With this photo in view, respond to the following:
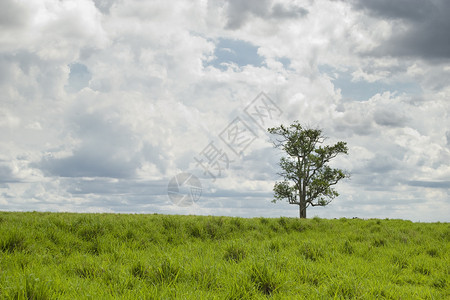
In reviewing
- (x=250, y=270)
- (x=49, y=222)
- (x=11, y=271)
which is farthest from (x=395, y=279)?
(x=49, y=222)

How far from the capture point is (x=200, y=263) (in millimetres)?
7438

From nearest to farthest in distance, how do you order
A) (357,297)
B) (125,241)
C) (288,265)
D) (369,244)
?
(357,297)
(288,265)
(125,241)
(369,244)

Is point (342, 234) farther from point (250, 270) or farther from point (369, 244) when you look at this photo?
point (250, 270)

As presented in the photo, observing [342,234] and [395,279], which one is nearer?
[395,279]

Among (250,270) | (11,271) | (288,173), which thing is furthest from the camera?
(288,173)

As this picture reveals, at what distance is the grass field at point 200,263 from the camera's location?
589 cm

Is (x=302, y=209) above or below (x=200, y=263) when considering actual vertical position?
above

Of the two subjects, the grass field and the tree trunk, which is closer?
the grass field

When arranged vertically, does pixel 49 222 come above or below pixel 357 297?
above

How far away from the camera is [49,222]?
11.2 m

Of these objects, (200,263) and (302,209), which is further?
(302,209)

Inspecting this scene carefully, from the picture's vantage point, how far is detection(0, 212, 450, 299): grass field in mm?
5895

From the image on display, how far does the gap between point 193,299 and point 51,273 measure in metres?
3.45

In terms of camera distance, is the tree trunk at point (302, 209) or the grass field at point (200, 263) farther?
the tree trunk at point (302, 209)
